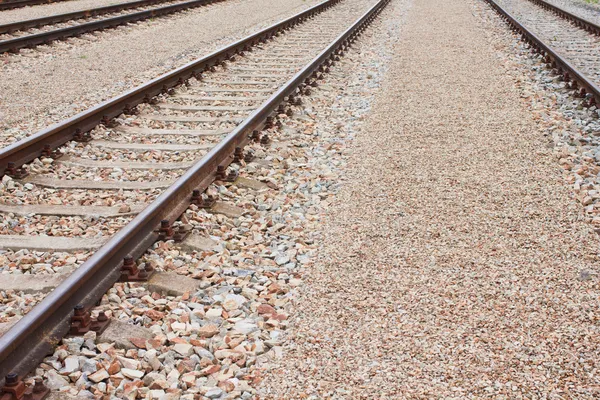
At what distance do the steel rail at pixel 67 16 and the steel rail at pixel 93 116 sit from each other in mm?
5431

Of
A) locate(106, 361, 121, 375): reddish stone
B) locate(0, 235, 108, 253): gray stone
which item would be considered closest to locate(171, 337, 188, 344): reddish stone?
locate(106, 361, 121, 375): reddish stone

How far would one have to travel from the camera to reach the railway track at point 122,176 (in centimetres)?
352

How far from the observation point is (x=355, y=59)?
12.0m

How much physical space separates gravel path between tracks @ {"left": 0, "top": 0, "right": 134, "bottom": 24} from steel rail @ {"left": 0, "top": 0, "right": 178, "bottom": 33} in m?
0.94

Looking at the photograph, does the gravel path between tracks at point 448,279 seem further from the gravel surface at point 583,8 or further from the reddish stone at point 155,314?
the gravel surface at point 583,8

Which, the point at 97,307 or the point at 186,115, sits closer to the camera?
the point at 97,307

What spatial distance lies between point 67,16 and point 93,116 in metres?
9.66

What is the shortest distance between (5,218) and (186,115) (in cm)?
330

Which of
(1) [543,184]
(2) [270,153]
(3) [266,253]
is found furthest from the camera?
(2) [270,153]

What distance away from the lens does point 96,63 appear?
37.7 feet

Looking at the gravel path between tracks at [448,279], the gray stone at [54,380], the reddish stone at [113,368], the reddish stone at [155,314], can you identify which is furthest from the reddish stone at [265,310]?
the gray stone at [54,380]

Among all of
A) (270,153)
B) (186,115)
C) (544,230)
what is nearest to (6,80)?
(186,115)

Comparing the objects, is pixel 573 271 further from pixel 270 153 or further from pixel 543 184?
pixel 270 153

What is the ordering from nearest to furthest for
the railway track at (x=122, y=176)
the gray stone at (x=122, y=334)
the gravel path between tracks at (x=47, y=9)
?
the gray stone at (x=122, y=334), the railway track at (x=122, y=176), the gravel path between tracks at (x=47, y=9)
